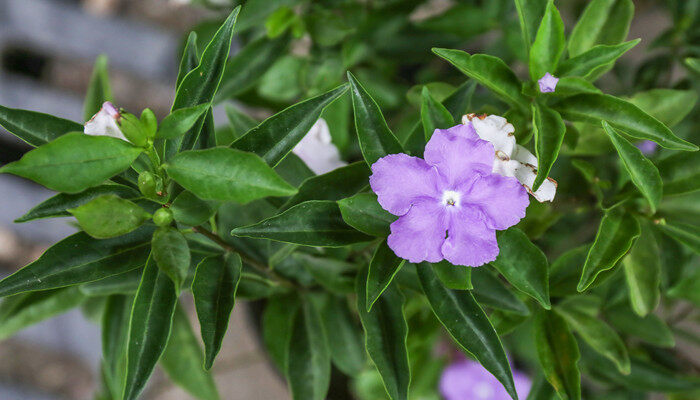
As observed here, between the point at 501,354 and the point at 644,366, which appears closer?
the point at 501,354

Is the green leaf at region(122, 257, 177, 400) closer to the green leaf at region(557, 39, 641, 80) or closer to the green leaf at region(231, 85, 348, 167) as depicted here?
the green leaf at region(231, 85, 348, 167)

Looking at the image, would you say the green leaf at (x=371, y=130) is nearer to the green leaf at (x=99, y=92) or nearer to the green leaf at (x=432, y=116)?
the green leaf at (x=432, y=116)

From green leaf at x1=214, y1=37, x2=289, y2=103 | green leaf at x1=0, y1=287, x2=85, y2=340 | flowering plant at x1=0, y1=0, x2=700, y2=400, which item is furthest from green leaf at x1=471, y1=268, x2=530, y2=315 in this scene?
green leaf at x1=0, y1=287, x2=85, y2=340

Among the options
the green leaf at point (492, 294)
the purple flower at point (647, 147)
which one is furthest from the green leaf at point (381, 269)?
the purple flower at point (647, 147)

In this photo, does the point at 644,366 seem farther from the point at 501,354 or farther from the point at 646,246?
the point at 501,354

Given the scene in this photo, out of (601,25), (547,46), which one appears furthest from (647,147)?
(547,46)

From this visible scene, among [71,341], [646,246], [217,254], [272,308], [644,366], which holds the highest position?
[217,254]

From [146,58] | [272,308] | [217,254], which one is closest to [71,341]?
[146,58]

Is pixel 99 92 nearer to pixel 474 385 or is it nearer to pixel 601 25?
pixel 601 25
